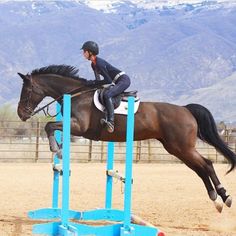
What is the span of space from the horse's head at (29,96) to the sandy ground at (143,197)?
5.34 feet

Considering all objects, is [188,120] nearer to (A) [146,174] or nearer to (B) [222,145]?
(B) [222,145]

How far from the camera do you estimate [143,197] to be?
47.9 feet

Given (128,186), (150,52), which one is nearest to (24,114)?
(128,186)

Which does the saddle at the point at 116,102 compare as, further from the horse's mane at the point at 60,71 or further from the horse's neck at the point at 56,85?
the horse's mane at the point at 60,71

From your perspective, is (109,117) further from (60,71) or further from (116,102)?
(60,71)

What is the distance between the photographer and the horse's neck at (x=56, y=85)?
1053cm

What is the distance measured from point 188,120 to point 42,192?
219 inches

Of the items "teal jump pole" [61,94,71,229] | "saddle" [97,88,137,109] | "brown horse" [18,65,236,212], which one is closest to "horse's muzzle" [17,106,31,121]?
"brown horse" [18,65,236,212]

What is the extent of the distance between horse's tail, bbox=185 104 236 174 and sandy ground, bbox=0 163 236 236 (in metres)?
1.04

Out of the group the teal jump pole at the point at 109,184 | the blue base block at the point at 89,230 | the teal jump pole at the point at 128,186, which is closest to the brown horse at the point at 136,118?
the teal jump pole at the point at 109,184

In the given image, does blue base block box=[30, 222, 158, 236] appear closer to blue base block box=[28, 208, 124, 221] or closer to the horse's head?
blue base block box=[28, 208, 124, 221]

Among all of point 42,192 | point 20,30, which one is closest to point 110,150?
point 42,192

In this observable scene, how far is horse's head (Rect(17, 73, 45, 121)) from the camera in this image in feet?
34.5

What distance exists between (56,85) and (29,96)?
425 millimetres
